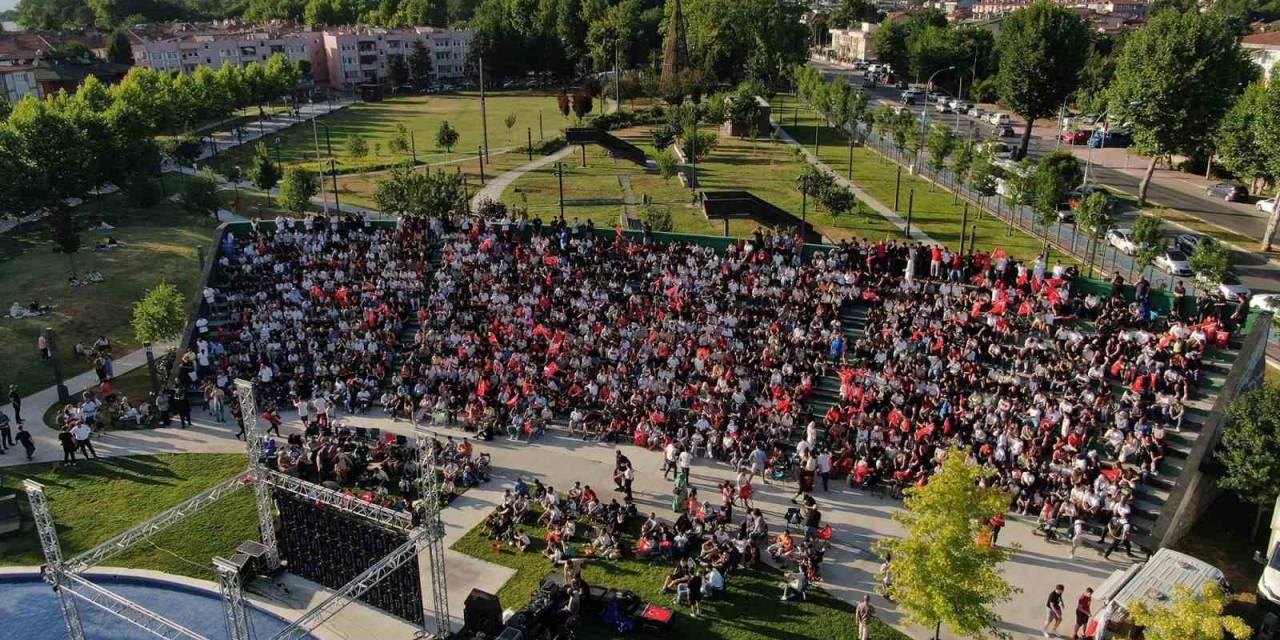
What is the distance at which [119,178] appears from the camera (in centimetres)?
6125

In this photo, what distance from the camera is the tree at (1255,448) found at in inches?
882

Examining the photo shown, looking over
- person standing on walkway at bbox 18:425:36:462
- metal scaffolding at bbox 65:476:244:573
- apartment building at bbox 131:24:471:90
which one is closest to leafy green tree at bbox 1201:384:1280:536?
metal scaffolding at bbox 65:476:244:573

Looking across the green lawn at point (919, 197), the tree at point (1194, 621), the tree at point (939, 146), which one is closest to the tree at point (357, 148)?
the green lawn at point (919, 197)

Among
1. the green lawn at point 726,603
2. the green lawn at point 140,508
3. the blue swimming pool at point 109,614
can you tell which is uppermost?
the green lawn at point 726,603

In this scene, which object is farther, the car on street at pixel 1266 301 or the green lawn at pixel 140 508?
the car on street at pixel 1266 301

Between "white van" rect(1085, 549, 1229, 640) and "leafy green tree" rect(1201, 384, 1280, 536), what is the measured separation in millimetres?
3361

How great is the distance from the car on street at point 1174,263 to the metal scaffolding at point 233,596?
4234 cm

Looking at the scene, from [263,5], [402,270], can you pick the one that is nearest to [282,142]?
[402,270]

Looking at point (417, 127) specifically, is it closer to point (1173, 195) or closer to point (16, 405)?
point (1173, 195)

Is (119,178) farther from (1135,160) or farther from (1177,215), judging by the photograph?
(1135,160)

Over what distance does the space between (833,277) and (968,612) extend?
58.0 feet

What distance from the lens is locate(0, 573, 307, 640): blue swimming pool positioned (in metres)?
20.6

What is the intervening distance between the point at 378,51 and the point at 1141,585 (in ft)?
435

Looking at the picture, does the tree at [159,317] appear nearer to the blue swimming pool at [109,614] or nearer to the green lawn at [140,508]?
the green lawn at [140,508]
